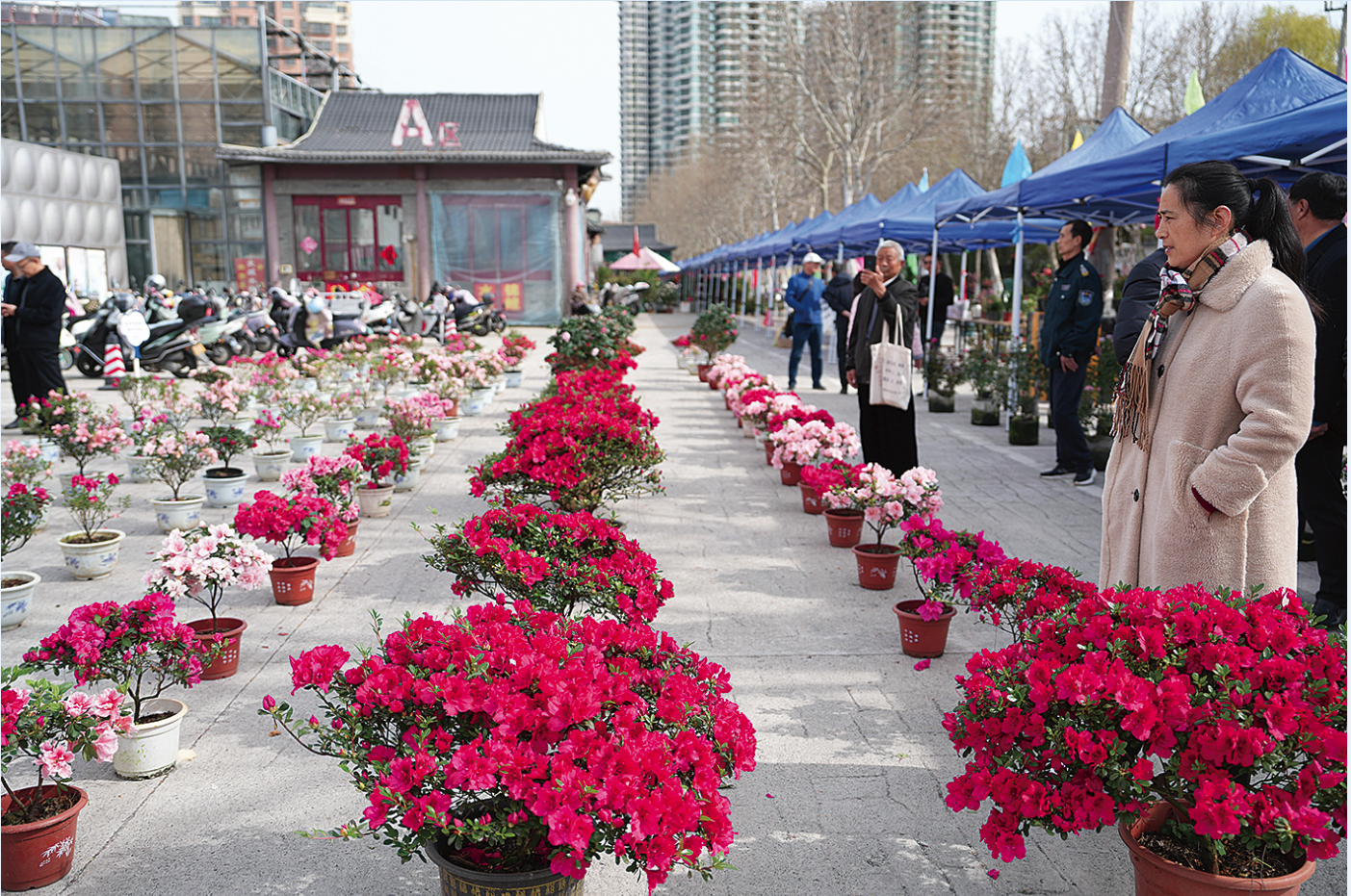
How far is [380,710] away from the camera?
6.88 feet

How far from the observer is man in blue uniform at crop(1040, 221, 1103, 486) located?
6.61 meters

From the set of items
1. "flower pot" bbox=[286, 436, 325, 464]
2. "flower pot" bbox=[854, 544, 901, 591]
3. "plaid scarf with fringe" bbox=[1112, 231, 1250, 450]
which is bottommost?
"flower pot" bbox=[854, 544, 901, 591]

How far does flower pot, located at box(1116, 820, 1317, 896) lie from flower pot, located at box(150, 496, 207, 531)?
570 cm

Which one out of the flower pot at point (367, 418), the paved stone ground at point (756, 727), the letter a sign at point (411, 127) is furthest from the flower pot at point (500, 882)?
the letter a sign at point (411, 127)

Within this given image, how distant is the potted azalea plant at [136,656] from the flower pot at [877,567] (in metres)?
3.04

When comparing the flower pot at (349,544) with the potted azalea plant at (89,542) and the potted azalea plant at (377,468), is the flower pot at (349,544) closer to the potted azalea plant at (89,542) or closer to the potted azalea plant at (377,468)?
the potted azalea plant at (377,468)

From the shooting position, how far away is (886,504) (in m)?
4.85

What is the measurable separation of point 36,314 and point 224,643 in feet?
19.9

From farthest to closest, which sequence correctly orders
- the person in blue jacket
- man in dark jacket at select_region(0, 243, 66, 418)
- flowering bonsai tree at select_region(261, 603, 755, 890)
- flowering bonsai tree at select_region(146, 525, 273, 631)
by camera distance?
1. the person in blue jacket
2. man in dark jacket at select_region(0, 243, 66, 418)
3. flowering bonsai tree at select_region(146, 525, 273, 631)
4. flowering bonsai tree at select_region(261, 603, 755, 890)

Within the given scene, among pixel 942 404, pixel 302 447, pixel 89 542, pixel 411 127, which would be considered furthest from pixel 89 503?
pixel 411 127

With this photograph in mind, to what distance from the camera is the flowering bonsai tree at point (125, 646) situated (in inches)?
112

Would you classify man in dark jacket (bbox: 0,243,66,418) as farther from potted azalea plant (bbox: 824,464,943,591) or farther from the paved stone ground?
potted azalea plant (bbox: 824,464,943,591)

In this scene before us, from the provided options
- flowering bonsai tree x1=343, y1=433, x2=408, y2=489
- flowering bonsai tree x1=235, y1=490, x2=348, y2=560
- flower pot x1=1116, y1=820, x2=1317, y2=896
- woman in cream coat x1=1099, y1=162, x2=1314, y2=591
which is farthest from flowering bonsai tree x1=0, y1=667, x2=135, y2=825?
flowering bonsai tree x1=343, y1=433, x2=408, y2=489

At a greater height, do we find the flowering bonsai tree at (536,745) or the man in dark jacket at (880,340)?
the man in dark jacket at (880,340)
